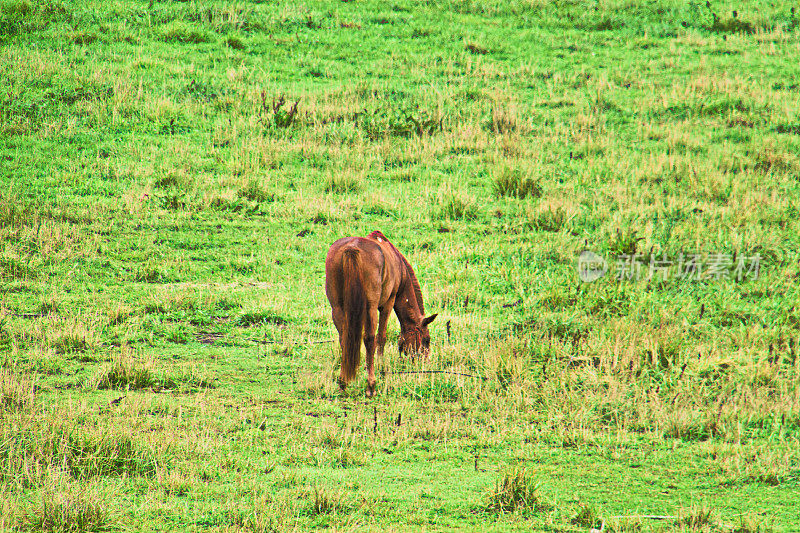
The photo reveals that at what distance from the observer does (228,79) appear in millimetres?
16438

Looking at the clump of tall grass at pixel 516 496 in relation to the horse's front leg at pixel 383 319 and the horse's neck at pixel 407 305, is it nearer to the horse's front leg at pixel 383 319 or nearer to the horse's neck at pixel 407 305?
the horse's front leg at pixel 383 319

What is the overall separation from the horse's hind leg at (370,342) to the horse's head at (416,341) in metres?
0.74

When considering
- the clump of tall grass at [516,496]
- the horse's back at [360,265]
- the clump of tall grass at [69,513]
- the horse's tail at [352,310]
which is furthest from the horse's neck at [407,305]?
the clump of tall grass at [69,513]

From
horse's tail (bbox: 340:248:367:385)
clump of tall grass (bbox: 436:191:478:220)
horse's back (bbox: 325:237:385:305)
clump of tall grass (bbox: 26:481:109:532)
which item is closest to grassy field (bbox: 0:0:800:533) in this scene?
clump of tall grass (bbox: 26:481:109:532)

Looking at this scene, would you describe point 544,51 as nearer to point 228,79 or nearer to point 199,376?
point 228,79

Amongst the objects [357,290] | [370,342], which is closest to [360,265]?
[357,290]

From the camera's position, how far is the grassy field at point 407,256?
5027 mm

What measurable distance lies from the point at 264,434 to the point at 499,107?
1119 centimetres

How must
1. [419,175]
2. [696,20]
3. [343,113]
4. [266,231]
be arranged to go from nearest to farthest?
1. [266,231]
2. [419,175]
3. [343,113]
4. [696,20]

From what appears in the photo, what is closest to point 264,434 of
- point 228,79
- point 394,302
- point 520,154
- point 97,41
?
point 394,302

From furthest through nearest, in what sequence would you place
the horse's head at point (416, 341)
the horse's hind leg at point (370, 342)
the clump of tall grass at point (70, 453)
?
the horse's head at point (416, 341)
the horse's hind leg at point (370, 342)
the clump of tall grass at point (70, 453)

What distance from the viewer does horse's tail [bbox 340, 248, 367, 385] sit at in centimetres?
628

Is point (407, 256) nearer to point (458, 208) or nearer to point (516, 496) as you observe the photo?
point (458, 208)

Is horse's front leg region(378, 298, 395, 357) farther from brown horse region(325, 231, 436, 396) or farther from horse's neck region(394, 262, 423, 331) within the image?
horse's neck region(394, 262, 423, 331)
